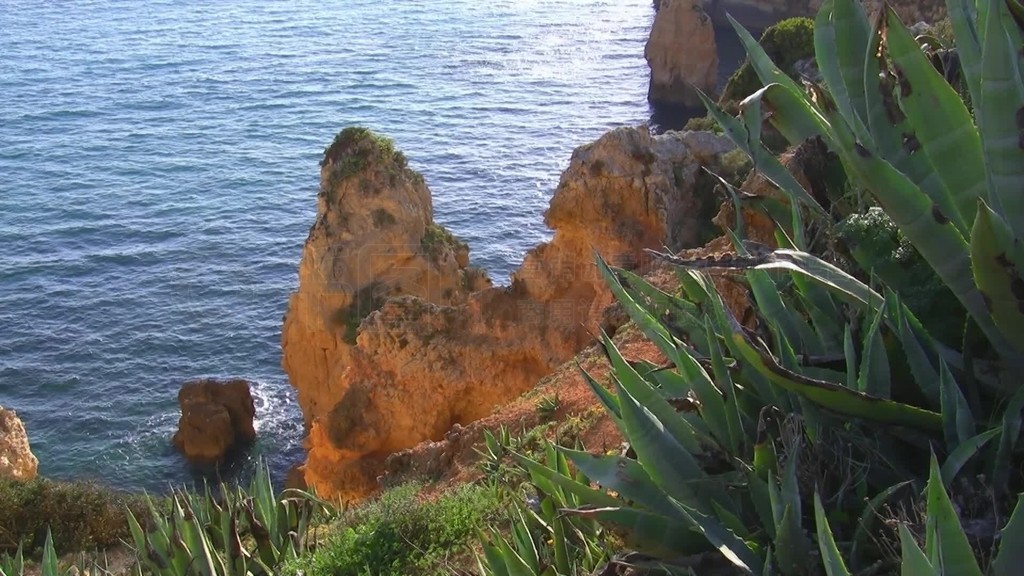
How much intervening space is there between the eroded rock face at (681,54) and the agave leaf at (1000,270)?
153 ft

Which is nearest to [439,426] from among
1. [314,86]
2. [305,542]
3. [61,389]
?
[305,542]

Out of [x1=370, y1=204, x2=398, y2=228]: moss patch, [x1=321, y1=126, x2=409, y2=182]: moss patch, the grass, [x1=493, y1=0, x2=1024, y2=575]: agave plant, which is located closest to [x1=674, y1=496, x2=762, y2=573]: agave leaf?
[x1=493, y1=0, x2=1024, y2=575]: agave plant

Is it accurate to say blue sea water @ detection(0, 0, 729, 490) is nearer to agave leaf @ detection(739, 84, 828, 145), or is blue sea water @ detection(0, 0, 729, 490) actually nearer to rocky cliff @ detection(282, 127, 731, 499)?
rocky cliff @ detection(282, 127, 731, 499)

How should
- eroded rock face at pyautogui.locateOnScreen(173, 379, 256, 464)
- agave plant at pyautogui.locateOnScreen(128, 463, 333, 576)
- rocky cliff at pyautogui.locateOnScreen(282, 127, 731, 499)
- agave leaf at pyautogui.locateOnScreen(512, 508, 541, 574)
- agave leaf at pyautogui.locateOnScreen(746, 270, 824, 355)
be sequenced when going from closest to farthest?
agave leaf at pyautogui.locateOnScreen(746, 270, 824, 355), agave leaf at pyautogui.locateOnScreen(512, 508, 541, 574), agave plant at pyautogui.locateOnScreen(128, 463, 333, 576), rocky cliff at pyautogui.locateOnScreen(282, 127, 731, 499), eroded rock face at pyautogui.locateOnScreen(173, 379, 256, 464)

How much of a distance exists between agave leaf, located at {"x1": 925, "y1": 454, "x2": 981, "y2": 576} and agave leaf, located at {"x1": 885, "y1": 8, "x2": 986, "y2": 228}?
152 centimetres

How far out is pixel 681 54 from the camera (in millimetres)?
50562

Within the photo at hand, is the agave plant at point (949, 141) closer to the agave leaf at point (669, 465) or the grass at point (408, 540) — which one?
the agave leaf at point (669, 465)

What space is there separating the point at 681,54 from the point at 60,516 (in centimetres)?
4188

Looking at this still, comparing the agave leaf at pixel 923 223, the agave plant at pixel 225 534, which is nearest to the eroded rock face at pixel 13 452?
the agave plant at pixel 225 534

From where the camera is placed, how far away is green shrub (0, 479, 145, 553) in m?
14.1

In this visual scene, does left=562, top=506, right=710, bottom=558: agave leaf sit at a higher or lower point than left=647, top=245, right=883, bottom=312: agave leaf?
lower

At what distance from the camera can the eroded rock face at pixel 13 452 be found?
17.8 meters

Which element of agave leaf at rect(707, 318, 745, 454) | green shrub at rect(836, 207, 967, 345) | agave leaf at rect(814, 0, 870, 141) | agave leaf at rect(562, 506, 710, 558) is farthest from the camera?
green shrub at rect(836, 207, 967, 345)

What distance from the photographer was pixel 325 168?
75.0 feet
